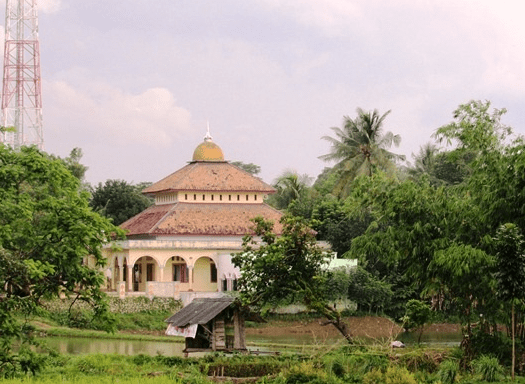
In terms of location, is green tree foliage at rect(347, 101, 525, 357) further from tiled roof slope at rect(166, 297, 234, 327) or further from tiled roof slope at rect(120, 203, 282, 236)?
tiled roof slope at rect(120, 203, 282, 236)

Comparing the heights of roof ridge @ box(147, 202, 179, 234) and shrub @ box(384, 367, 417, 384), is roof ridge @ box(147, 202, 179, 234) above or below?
above

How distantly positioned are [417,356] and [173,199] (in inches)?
1137

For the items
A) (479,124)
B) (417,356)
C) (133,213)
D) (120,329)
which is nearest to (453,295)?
(417,356)

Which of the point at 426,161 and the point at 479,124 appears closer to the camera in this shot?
the point at 479,124

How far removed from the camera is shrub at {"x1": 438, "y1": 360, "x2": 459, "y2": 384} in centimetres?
2078

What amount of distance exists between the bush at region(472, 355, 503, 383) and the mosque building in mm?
25148

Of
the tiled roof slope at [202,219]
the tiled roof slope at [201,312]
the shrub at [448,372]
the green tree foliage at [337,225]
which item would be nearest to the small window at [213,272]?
the tiled roof slope at [202,219]

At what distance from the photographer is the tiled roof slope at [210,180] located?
49781mm

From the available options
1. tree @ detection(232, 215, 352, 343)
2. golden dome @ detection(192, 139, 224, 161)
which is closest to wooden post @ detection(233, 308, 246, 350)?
tree @ detection(232, 215, 352, 343)

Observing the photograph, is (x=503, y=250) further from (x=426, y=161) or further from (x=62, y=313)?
(x=426, y=161)

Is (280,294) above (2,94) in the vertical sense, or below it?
below

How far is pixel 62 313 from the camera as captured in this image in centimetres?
4112

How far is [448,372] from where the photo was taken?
2092 centimetres

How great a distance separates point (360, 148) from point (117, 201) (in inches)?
605
